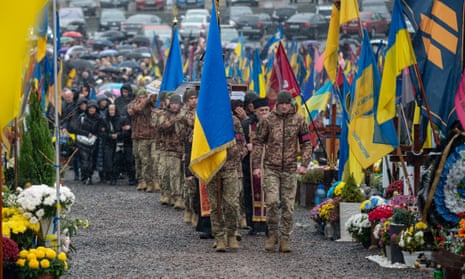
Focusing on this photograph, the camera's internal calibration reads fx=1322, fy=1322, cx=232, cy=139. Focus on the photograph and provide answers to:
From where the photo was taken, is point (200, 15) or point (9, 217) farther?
point (200, 15)

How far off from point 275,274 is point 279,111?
259 cm

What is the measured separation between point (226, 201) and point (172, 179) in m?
5.88

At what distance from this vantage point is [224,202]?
1466 centimetres

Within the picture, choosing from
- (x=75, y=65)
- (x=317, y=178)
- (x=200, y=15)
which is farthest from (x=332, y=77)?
(x=200, y=15)

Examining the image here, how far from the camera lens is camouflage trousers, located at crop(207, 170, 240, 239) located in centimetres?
1459

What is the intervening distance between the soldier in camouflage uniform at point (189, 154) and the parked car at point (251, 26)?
45328 mm

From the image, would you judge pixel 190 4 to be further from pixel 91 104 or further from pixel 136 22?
pixel 91 104

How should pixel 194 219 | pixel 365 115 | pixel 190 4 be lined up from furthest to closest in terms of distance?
pixel 190 4 → pixel 194 219 → pixel 365 115

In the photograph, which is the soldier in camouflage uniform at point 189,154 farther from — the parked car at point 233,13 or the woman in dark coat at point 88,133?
the parked car at point 233,13

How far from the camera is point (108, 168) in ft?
85.4

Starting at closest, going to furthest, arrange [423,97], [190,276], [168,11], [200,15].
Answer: [190,276] < [423,97] < [200,15] < [168,11]

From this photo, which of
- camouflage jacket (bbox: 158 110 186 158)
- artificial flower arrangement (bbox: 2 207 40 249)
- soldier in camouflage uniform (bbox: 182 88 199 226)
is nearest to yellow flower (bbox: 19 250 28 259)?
artificial flower arrangement (bbox: 2 207 40 249)

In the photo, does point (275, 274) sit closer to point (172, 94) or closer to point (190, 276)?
point (190, 276)

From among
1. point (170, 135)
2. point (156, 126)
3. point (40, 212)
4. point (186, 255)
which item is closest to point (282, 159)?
point (186, 255)
